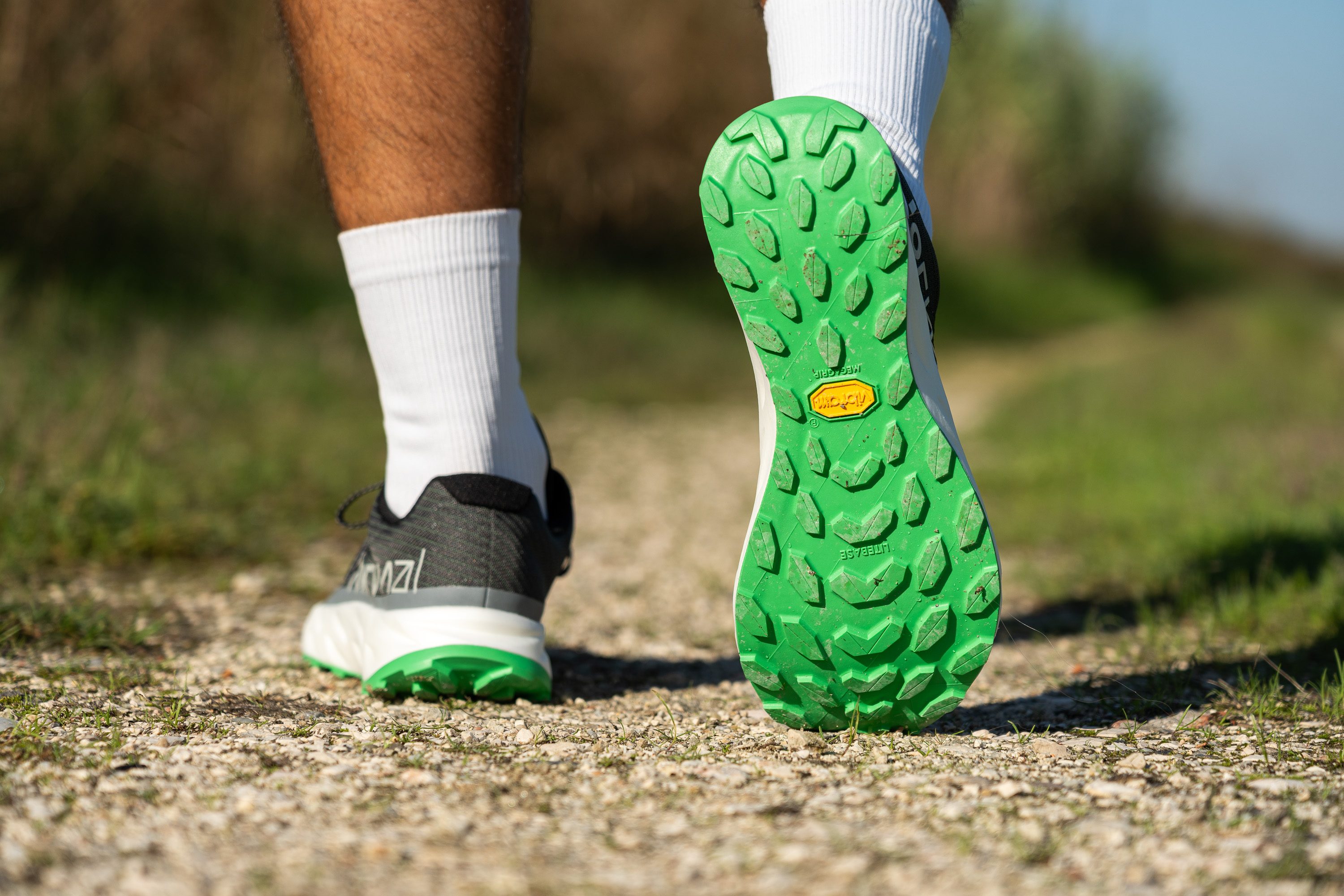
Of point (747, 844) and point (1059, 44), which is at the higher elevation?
point (1059, 44)

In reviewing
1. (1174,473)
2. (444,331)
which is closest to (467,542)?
(444,331)

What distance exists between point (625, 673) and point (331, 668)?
364mm

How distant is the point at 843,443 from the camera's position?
40.8 inches

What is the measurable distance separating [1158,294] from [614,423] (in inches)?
474

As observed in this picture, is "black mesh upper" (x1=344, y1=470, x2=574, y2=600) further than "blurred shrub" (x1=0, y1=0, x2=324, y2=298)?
No

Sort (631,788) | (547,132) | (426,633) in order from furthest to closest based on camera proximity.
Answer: (547,132) → (426,633) → (631,788)

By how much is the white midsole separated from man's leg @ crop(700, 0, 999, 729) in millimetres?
269

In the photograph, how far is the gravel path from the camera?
2.43 ft

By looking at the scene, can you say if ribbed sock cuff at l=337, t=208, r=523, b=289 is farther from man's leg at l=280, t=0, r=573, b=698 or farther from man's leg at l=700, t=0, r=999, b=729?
man's leg at l=700, t=0, r=999, b=729

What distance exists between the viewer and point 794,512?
40.8 inches

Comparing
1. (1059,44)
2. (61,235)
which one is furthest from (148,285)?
(1059,44)

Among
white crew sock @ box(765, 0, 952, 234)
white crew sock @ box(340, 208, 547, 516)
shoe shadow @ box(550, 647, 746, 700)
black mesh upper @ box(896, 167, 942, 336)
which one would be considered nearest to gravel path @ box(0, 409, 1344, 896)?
shoe shadow @ box(550, 647, 746, 700)

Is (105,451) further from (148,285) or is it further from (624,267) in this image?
(624,267)

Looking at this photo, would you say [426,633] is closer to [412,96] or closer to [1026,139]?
[412,96]
